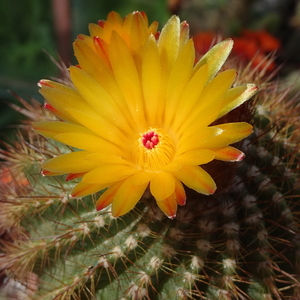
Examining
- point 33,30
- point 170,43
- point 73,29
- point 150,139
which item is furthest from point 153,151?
point 33,30

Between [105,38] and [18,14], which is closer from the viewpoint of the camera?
[105,38]

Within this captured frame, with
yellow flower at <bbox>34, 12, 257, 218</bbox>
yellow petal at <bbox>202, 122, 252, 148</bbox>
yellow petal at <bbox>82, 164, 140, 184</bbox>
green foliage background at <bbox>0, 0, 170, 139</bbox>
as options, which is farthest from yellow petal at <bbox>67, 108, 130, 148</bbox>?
green foliage background at <bbox>0, 0, 170, 139</bbox>

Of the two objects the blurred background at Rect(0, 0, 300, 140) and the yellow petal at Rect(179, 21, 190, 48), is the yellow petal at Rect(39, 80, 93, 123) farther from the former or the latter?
the blurred background at Rect(0, 0, 300, 140)

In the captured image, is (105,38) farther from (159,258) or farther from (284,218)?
(284,218)

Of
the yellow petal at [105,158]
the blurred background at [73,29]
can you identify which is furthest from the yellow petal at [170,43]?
the blurred background at [73,29]

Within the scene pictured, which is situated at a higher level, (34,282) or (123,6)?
(123,6)

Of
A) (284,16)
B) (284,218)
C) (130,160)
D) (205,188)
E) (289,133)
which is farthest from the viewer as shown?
(284,16)

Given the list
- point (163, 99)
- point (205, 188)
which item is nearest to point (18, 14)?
point (163, 99)
